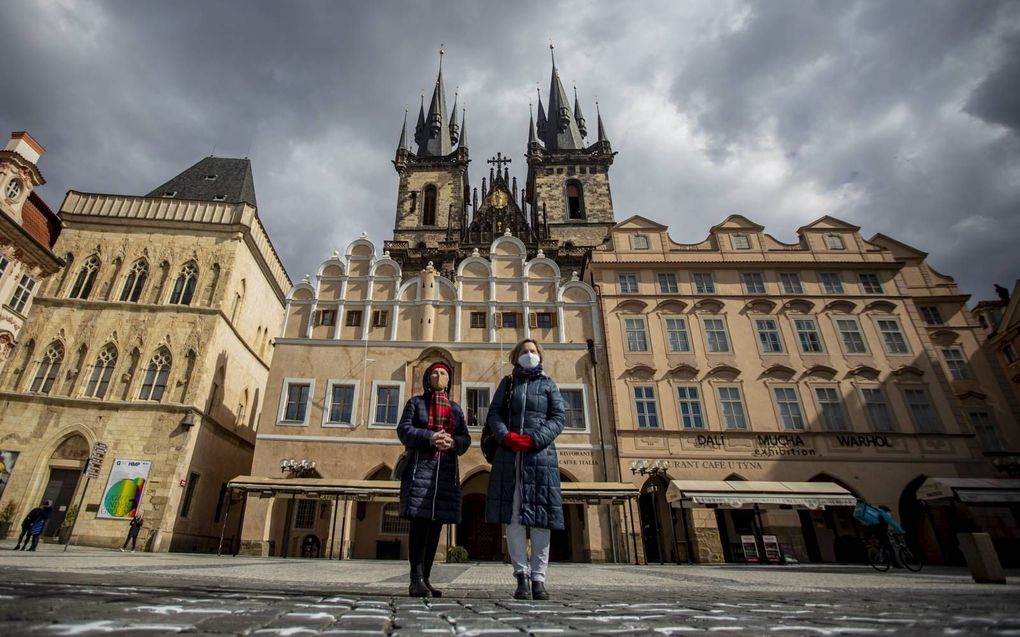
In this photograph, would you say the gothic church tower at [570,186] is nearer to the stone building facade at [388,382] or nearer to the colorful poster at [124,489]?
the stone building facade at [388,382]

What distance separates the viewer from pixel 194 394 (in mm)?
17906

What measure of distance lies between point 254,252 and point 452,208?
66.9ft

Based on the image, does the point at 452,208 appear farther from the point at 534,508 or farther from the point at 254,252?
the point at 534,508

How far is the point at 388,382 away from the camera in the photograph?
57.5 feet

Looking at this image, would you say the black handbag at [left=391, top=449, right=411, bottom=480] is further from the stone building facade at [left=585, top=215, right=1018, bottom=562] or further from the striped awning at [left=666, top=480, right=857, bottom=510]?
the stone building facade at [left=585, top=215, right=1018, bottom=562]

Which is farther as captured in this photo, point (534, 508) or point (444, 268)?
point (444, 268)

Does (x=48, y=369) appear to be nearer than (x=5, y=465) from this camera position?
No

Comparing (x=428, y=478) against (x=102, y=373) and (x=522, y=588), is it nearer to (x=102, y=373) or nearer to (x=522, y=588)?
(x=522, y=588)

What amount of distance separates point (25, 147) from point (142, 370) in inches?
387

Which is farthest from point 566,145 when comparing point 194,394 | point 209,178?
point 194,394

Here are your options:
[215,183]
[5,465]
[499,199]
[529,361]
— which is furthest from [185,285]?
[499,199]

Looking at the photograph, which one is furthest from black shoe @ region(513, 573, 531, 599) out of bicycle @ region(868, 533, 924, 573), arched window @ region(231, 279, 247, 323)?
arched window @ region(231, 279, 247, 323)

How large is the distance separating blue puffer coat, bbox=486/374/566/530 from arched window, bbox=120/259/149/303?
21.4 meters

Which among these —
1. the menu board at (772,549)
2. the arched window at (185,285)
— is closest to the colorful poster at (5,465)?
the arched window at (185,285)
